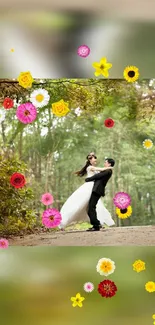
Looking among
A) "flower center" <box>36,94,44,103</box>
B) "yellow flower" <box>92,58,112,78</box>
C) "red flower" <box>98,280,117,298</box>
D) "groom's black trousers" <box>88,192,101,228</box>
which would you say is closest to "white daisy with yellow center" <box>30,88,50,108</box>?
"flower center" <box>36,94,44,103</box>

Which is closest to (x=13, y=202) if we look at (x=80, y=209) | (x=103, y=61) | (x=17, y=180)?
(x=17, y=180)

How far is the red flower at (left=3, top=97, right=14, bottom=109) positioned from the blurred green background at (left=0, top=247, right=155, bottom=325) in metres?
0.81

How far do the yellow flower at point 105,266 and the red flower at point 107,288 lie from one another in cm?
5

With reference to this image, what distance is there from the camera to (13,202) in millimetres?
2492

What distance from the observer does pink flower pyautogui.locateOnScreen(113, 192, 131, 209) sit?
2441 millimetres

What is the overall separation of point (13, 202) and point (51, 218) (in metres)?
0.24

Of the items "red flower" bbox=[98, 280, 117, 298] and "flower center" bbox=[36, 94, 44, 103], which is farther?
"flower center" bbox=[36, 94, 44, 103]

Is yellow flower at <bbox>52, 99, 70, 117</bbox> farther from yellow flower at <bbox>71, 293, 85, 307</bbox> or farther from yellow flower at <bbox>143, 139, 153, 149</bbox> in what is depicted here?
yellow flower at <bbox>71, 293, 85, 307</bbox>

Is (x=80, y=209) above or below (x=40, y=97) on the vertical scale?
below

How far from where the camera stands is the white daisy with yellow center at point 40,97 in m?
2.49

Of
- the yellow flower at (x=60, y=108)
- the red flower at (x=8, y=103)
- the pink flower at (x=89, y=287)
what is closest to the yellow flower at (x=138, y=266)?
the pink flower at (x=89, y=287)

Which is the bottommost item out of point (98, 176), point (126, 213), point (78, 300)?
point (78, 300)

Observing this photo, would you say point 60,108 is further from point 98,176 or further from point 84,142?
point 98,176

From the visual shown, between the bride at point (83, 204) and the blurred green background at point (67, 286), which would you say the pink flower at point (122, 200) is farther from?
the blurred green background at point (67, 286)
